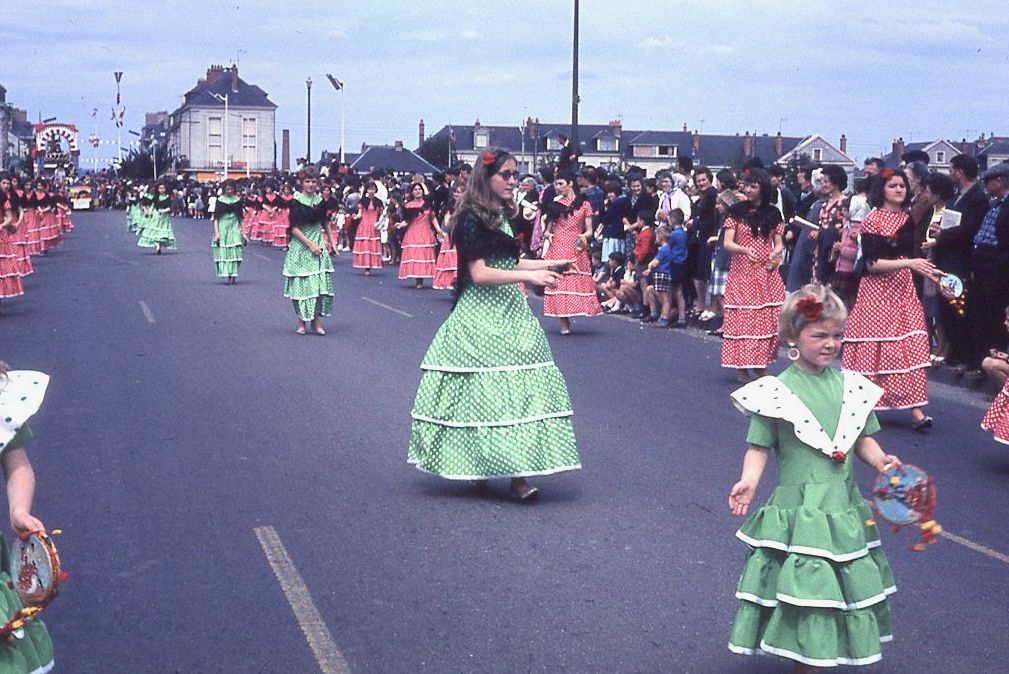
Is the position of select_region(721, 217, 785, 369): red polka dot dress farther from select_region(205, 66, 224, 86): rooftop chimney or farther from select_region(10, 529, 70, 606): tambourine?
select_region(205, 66, 224, 86): rooftop chimney

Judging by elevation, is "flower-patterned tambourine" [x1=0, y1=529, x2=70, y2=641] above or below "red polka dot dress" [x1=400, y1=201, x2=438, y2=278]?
above

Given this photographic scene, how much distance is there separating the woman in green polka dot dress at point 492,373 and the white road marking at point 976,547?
203cm

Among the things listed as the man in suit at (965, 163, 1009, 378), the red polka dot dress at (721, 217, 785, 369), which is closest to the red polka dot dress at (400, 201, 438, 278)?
Result: the red polka dot dress at (721, 217, 785, 369)

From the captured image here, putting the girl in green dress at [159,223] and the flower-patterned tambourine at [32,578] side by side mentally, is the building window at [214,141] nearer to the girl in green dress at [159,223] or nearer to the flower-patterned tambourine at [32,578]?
the girl in green dress at [159,223]

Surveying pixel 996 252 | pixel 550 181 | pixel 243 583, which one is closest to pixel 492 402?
pixel 243 583

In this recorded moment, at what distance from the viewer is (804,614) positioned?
4.76 meters

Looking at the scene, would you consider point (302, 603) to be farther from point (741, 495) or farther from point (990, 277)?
point (990, 277)

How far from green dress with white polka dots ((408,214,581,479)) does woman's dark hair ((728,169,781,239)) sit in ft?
16.9

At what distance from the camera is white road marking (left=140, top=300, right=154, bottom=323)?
62.7 ft

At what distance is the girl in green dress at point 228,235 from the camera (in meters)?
27.1

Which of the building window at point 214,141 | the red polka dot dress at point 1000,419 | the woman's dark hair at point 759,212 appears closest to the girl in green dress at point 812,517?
the red polka dot dress at point 1000,419

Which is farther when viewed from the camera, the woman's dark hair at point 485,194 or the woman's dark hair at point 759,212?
the woman's dark hair at point 759,212

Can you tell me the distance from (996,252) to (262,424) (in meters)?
6.74

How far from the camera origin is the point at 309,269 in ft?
56.4
